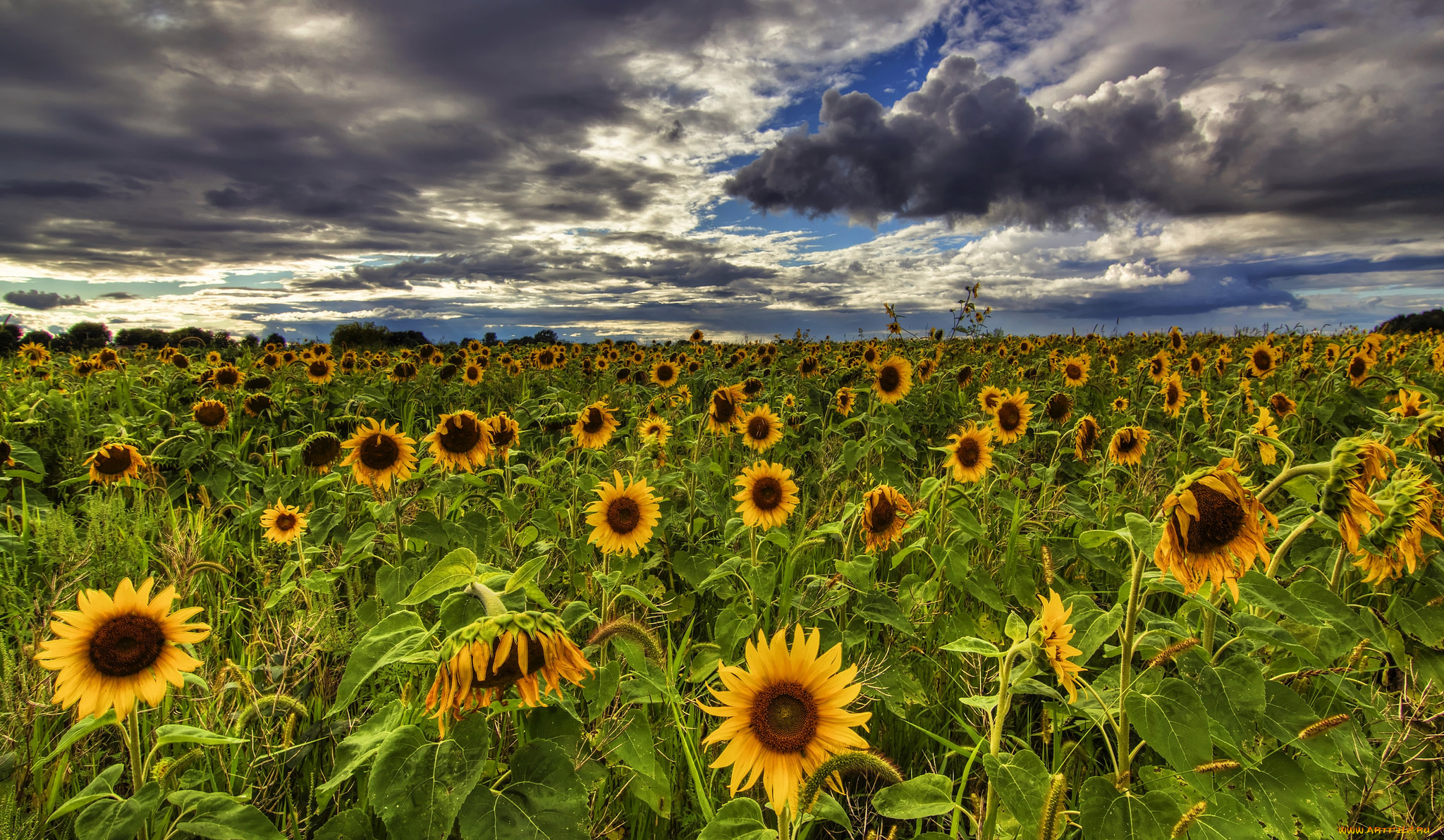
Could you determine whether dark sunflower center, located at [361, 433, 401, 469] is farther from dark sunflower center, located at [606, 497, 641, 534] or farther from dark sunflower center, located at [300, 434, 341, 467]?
dark sunflower center, located at [606, 497, 641, 534]

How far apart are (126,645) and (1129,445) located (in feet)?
17.1

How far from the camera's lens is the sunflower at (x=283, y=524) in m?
3.46

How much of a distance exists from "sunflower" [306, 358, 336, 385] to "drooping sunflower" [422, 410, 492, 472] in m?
6.02

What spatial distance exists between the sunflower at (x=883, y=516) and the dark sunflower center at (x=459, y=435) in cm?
230

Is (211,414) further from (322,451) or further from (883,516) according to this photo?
(883,516)

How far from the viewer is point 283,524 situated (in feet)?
11.7

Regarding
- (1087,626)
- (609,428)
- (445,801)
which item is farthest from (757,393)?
(445,801)

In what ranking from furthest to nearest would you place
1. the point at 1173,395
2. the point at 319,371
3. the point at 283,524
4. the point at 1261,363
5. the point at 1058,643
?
the point at 319,371, the point at 1261,363, the point at 1173,395, the point at 283,524, the point at 1058,643

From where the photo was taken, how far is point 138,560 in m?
3.49

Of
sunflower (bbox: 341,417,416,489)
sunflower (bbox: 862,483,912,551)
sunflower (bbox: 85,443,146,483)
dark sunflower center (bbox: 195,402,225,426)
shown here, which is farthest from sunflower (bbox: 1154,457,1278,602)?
dark sunflower center (bbox: 195,402,225,426)

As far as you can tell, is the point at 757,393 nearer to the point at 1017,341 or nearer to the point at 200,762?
the point at 200,762

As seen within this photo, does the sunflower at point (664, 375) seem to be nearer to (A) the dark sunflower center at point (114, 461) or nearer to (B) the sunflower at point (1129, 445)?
(A) the dark sunflower center at point (114, 461)

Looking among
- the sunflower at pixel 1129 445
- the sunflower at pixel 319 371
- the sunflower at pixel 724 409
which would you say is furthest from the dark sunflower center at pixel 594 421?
the sunflower at pixel 319 371

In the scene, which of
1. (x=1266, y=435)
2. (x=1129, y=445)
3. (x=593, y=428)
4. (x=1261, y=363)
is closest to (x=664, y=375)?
(x=593, y=428)
